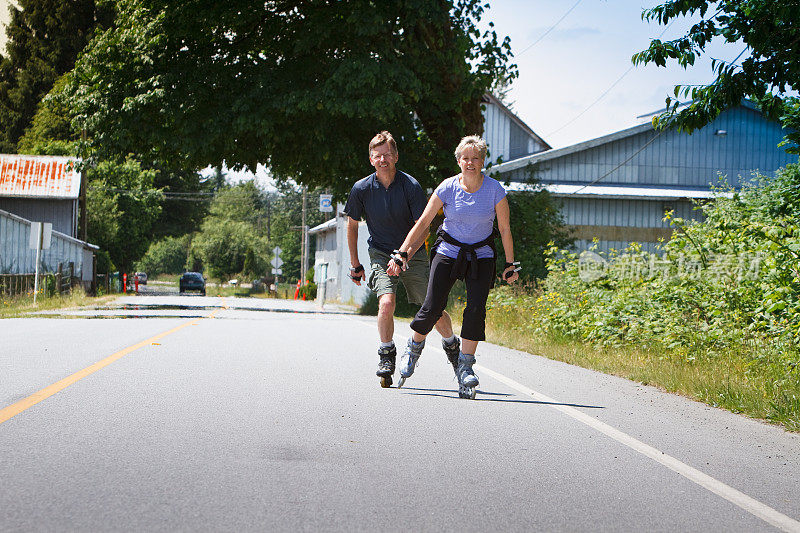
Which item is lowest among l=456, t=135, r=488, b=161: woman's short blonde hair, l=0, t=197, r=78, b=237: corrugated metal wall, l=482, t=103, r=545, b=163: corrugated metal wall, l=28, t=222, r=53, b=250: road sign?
l=456, t=135, r=488, b=161: woman's short blonde hair

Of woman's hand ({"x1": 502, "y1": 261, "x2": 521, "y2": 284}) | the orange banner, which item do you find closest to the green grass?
woman's hand ({"x1": 502, "y1": 261, "x2": 521, "y2": 284})

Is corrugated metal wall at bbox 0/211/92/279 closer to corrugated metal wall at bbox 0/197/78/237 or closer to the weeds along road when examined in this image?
corrugated metal wall at bbox 0/197/78/237

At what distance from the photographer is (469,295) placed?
7297 millimetres

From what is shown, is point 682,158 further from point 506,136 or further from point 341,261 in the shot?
point 341,261

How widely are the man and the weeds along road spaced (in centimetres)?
34

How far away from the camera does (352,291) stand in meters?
45.2

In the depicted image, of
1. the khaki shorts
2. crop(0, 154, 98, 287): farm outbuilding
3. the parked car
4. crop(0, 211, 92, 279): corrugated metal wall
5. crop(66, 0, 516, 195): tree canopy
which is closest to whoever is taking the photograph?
the khaki shorts

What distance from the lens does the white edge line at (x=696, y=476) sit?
384 cm

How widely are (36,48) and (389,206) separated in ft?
194

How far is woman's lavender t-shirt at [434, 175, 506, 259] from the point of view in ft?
22.9

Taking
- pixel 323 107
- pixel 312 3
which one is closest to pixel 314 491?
pixel 323 107

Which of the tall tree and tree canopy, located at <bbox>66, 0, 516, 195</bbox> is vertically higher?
the tall tree

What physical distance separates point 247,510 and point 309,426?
6.48 ft

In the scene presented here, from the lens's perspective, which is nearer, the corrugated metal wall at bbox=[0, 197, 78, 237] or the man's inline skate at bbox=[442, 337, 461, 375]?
the man's inline skate at bbox=[442, 337, 461, 375]
